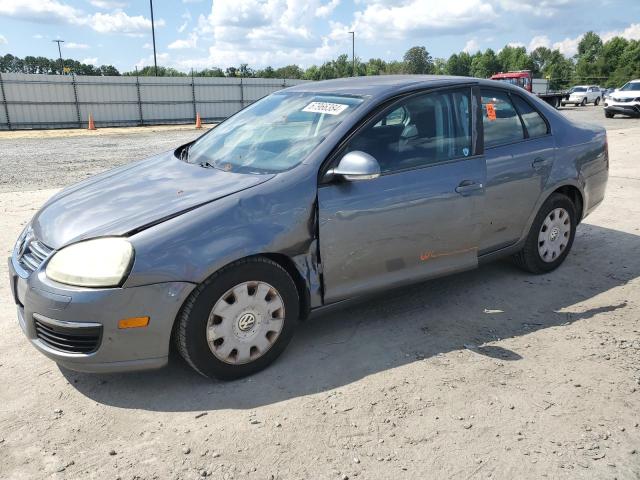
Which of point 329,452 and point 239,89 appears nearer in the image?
point 329,452

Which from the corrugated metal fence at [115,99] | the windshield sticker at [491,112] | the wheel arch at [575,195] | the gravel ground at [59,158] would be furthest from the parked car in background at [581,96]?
the windshield sticker at [491,112]

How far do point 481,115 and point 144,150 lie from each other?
1318 cm

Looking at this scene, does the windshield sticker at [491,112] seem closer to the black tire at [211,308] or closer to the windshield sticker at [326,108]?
the windshield sticker at [326,108]

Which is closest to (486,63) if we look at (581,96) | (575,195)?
(581,96)

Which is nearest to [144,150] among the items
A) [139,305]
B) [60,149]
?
[60,149]

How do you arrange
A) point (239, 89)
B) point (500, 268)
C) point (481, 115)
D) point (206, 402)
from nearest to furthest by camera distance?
point (206, 402)
point (481, 115)
point (500, 268)
point (239, 89)

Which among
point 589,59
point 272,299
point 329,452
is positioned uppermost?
point 589,59

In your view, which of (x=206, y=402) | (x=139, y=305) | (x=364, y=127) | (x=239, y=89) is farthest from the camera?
(x=239, y=89)

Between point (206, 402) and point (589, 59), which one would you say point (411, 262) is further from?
point (589, 59)

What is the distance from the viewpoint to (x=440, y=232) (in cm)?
371

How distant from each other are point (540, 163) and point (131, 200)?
10.1 feet

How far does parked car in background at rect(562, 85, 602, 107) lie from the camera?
1581 inches

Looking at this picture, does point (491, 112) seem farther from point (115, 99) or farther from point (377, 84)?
point (115, 99)

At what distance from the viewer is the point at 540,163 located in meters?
4.36
